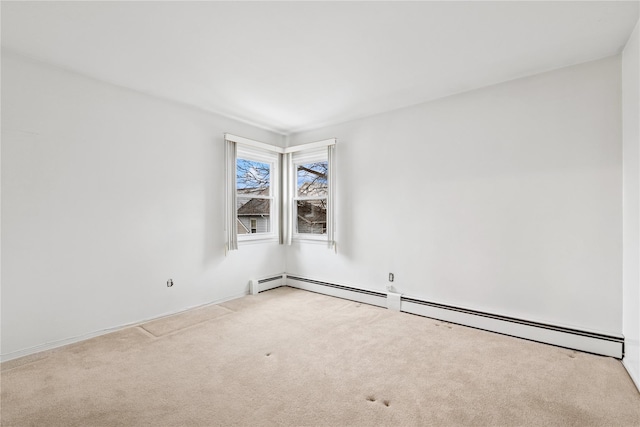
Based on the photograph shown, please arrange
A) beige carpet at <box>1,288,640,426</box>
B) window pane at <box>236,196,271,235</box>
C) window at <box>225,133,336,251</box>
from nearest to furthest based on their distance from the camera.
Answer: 1. beige carpet at <box>1,288,640,426</box>
2. window at <box>225,133,336,251</box>
3. window pane at <box>236,196,271,235</box>

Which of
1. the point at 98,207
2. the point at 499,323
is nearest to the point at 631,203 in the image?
the point at 499,323

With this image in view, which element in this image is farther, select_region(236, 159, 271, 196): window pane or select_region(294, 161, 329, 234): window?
select_region(294, 161, 329, 234): window

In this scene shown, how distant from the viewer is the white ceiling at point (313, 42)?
1.95m

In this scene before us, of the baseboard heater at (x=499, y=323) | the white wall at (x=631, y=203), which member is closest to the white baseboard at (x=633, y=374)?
the white wall at (x=631, y=203)

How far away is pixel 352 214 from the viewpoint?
13.6 ft

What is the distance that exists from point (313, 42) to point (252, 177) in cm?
257

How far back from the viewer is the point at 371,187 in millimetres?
3975

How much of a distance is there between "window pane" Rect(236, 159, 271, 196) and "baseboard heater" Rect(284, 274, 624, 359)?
6.09ft

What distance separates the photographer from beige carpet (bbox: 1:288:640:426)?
5.70ft

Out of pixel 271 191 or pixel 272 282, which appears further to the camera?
pixel 271 191

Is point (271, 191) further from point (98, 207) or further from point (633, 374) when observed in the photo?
point (633, 374)

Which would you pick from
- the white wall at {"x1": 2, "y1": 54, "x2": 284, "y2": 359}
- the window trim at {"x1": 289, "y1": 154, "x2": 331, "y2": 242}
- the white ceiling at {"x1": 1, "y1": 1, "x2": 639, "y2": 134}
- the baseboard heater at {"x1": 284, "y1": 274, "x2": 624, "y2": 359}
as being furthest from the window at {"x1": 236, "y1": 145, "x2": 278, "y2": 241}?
the baseboard heater at {"x1": 284, "y1": 274, "x2": 624, "y2": 359}

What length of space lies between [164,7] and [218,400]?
253cm

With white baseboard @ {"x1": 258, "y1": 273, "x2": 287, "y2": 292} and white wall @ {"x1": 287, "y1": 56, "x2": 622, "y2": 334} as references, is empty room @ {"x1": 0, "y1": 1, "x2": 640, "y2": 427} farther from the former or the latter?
white baseboard @ {"x1": 258, "y1": 273, "x2": 287, "y2": 292}
